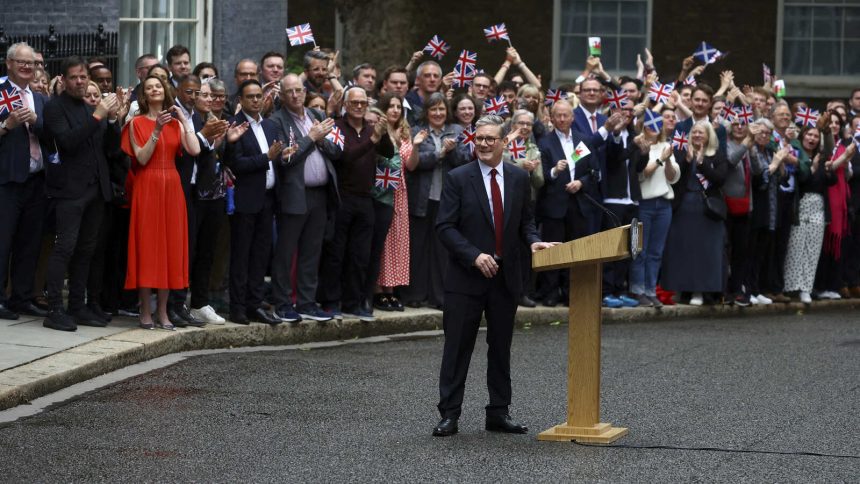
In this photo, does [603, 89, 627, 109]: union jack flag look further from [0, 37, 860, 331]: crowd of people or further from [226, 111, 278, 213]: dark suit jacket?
[226, 111, 278, 213]: dark suit jacket

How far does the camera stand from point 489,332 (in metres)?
10.2

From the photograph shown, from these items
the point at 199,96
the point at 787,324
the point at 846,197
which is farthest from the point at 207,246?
the point at 846,197

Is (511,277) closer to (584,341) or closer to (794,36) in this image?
(584,341)

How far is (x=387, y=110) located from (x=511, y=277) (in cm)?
560

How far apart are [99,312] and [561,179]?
17.7 ft

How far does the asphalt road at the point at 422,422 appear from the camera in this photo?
28.6ft

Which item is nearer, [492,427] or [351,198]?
[492,427]

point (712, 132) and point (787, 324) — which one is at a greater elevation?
point (712, 132)

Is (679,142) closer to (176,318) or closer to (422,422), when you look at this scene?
(176,318)

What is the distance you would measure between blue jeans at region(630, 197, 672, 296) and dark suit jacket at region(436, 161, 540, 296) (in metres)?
7.47

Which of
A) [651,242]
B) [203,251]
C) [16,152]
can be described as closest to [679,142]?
[651,242]

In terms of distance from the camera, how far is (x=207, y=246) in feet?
45.7

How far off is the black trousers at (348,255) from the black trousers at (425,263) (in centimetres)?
104

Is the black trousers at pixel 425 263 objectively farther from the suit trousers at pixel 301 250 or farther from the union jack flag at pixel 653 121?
the union jack flag at pixel 653 121
